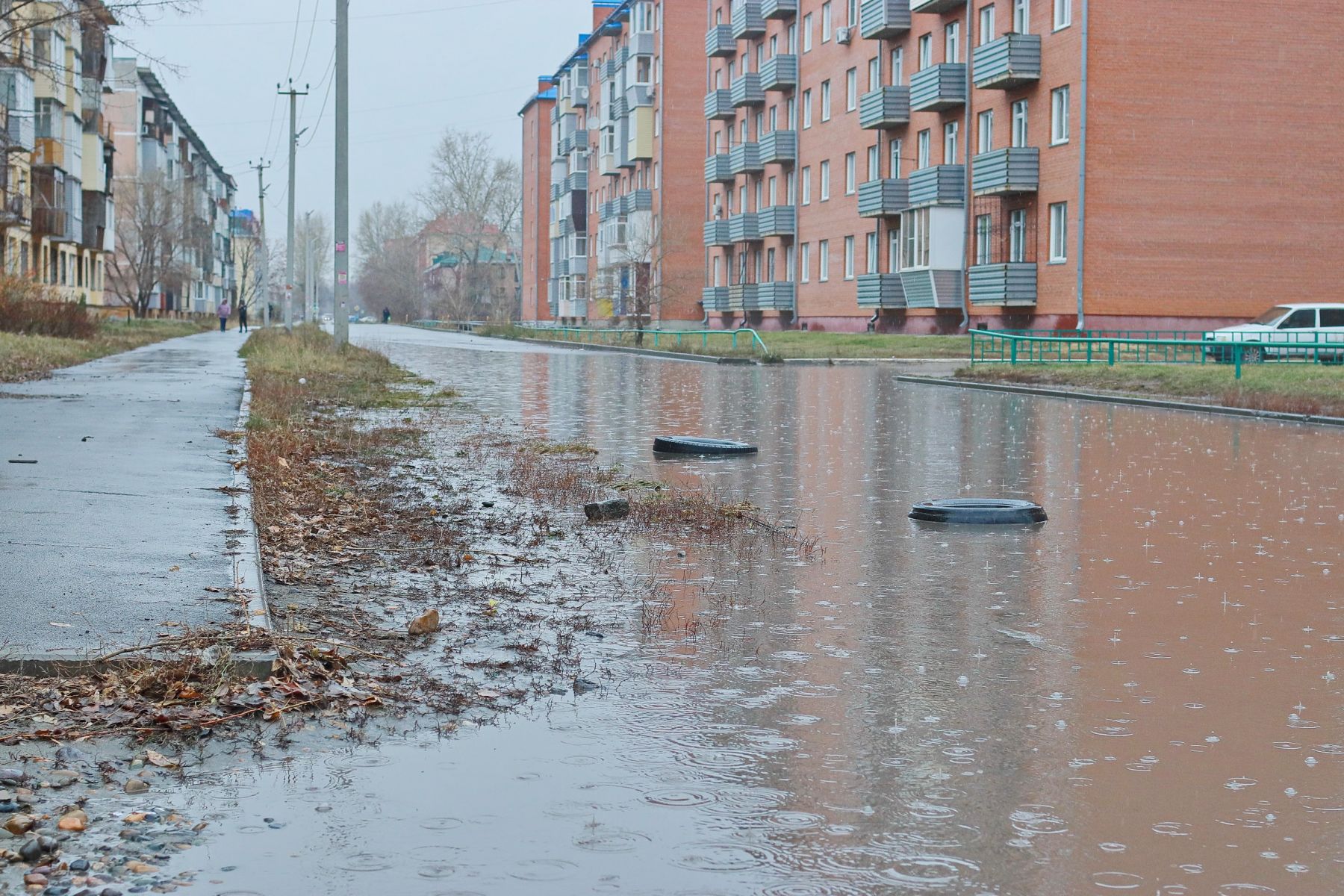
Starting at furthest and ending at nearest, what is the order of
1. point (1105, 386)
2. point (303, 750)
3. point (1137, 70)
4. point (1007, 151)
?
point (1007, 151), point (1137, 70), point (1105, 386), point (303, 750)

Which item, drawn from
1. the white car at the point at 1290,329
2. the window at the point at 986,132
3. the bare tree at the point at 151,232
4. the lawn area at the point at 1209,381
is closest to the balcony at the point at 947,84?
the window at the point at 986,132

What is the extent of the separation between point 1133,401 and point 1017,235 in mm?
21216

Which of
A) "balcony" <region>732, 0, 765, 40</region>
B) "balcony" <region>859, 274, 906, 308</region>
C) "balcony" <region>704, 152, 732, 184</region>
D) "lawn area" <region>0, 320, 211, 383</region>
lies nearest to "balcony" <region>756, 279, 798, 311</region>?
"balcony" <region>704, 152, 732, 184</region>

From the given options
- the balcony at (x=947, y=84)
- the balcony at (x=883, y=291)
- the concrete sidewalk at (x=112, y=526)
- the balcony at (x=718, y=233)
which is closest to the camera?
the concrete sidewalk at (x=112, y=526)

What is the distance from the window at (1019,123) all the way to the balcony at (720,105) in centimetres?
2986

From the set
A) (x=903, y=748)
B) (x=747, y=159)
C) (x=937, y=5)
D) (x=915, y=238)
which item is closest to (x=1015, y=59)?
(x=937, y=5)

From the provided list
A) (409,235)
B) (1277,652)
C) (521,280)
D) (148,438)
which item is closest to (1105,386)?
(148,438)

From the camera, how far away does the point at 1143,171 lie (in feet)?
136

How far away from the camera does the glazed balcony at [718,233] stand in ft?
242

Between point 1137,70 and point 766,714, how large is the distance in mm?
39114

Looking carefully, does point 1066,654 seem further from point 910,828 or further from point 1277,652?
point 910,828

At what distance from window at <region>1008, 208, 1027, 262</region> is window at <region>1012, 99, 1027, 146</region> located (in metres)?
1.95

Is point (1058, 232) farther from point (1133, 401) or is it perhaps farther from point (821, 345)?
point (1133, 401)

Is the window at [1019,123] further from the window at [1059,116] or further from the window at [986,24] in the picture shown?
the window at [986,24]
